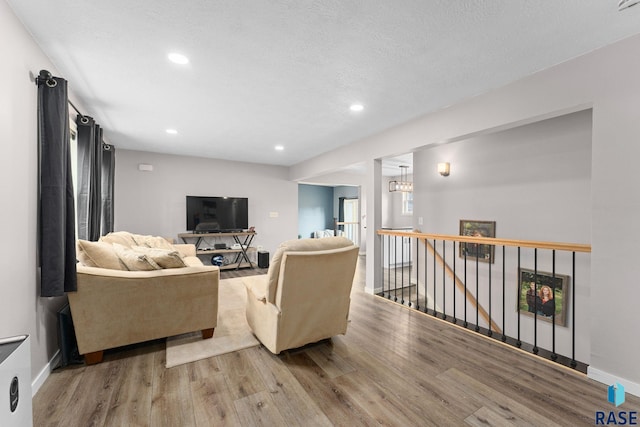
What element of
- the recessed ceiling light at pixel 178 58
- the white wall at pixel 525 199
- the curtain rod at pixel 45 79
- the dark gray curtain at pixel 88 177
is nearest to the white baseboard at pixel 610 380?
the white wall at pixel 525 199

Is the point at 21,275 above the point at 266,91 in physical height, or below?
below

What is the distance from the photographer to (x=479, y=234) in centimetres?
413

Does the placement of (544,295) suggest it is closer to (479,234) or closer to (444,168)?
(479,234)

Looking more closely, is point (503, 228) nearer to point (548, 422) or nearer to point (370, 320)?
point (370, 320)

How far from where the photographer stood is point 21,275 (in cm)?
180

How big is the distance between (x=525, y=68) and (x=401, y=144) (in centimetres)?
158

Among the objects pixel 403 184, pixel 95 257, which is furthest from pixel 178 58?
pixel 403 184

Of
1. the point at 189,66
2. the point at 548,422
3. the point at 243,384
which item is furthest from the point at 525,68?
the point at 243,384

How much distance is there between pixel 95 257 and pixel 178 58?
5.99 feet

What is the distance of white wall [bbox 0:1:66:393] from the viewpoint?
5.36 feet

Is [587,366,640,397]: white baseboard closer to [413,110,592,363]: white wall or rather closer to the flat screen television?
[413,110,592,363]: white wall

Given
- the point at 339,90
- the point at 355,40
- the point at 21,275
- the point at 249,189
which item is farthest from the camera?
the point at 249,189

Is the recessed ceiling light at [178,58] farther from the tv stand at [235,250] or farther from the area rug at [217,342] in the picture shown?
the tv stand at [235,250]

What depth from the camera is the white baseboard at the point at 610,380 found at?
190 centimetres
